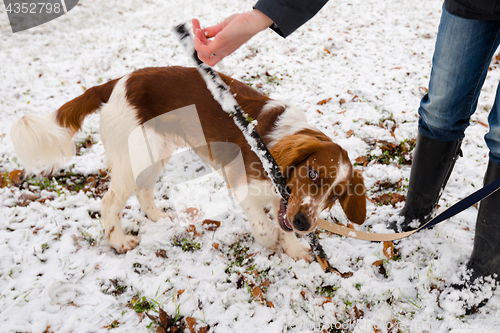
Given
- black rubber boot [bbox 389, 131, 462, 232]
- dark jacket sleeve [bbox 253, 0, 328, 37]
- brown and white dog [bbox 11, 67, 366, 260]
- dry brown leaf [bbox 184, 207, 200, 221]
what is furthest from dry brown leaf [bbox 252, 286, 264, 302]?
dark jacket sleeve [bbox 253, 0, 328, 37]

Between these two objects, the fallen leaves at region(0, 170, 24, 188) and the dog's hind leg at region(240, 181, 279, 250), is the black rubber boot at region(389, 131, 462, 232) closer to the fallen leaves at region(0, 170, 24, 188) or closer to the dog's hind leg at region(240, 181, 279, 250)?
the dog's hind leg at region(240, 181, 279, 250)

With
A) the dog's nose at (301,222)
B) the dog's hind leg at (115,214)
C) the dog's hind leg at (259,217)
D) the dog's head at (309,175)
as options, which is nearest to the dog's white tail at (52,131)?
the dog's hind leg at (115,214)

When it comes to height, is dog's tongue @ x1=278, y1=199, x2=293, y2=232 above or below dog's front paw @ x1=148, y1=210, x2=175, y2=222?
above

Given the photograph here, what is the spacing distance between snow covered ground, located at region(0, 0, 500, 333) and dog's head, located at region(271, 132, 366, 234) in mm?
506

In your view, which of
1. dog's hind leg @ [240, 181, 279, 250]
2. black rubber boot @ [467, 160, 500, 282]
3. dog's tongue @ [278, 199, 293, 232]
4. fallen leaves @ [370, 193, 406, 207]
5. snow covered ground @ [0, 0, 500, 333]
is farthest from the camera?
fallen leaves @ [370, 193, 406, 207]

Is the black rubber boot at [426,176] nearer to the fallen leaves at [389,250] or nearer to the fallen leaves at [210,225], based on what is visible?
the fallen leaves at [389,250]

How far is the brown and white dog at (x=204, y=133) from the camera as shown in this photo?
2197 mm

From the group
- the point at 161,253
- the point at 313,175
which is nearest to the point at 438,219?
the point at 313,175

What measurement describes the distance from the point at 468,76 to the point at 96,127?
158 inches

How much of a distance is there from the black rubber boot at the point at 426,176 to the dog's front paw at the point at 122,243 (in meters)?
2.16

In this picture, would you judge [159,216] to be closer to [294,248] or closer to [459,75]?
[294,248]

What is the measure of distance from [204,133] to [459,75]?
1.76 metres

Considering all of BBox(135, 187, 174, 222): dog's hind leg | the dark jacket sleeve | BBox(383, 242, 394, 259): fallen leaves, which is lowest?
BBox(383, 242, 394, 259): fallen leaves

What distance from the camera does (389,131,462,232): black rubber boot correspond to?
6.95 ft
